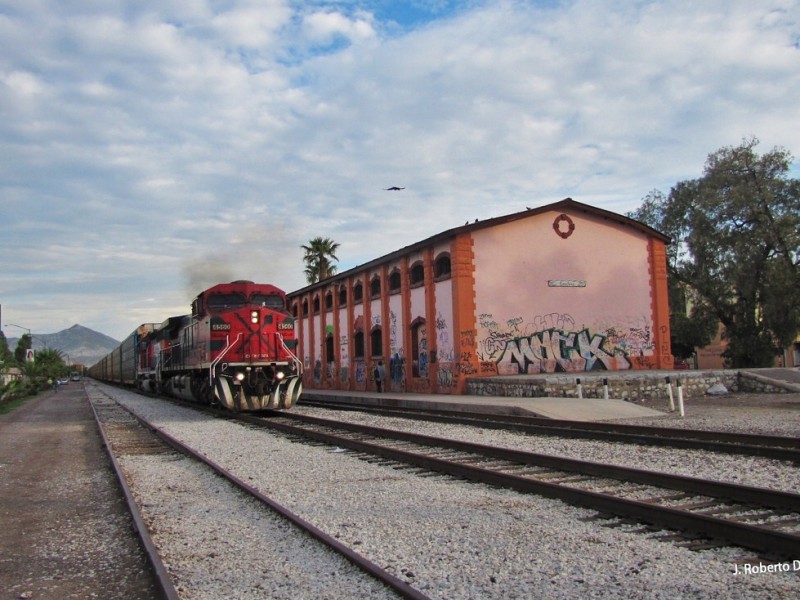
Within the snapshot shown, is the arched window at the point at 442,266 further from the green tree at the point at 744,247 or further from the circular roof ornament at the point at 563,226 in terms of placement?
the green tree at the point at 744,247

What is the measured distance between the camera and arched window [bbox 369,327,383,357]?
104 feet

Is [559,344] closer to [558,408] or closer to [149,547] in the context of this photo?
[558,408]

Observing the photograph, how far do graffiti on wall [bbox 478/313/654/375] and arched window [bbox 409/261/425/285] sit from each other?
12.5ft

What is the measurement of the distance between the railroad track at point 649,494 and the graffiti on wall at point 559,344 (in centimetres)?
1459

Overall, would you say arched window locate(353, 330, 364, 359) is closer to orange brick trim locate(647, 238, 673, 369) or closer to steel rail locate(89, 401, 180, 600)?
orange brick trim locate(647, 238, 673, 369)

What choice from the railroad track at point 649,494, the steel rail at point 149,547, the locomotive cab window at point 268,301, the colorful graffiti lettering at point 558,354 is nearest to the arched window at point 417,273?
the colorful graffiti lettering at point 558,354

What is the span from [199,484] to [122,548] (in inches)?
117

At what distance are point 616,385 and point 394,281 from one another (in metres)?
11.5

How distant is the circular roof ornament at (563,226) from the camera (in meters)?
27.4

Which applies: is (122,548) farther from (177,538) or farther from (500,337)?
(500,337)

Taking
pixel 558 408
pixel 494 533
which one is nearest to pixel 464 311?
pixel 558 408

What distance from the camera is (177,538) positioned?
622cm

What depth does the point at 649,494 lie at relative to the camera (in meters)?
7.28

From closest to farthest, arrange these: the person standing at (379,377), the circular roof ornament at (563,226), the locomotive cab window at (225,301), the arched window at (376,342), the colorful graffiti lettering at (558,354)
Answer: the locomotive cab window at (225,301) → the colorful graffiti lettering at (558,354) → the circular roof ornament at (563,226) → the person standing at (379,377) → the arched window at (376,342)
